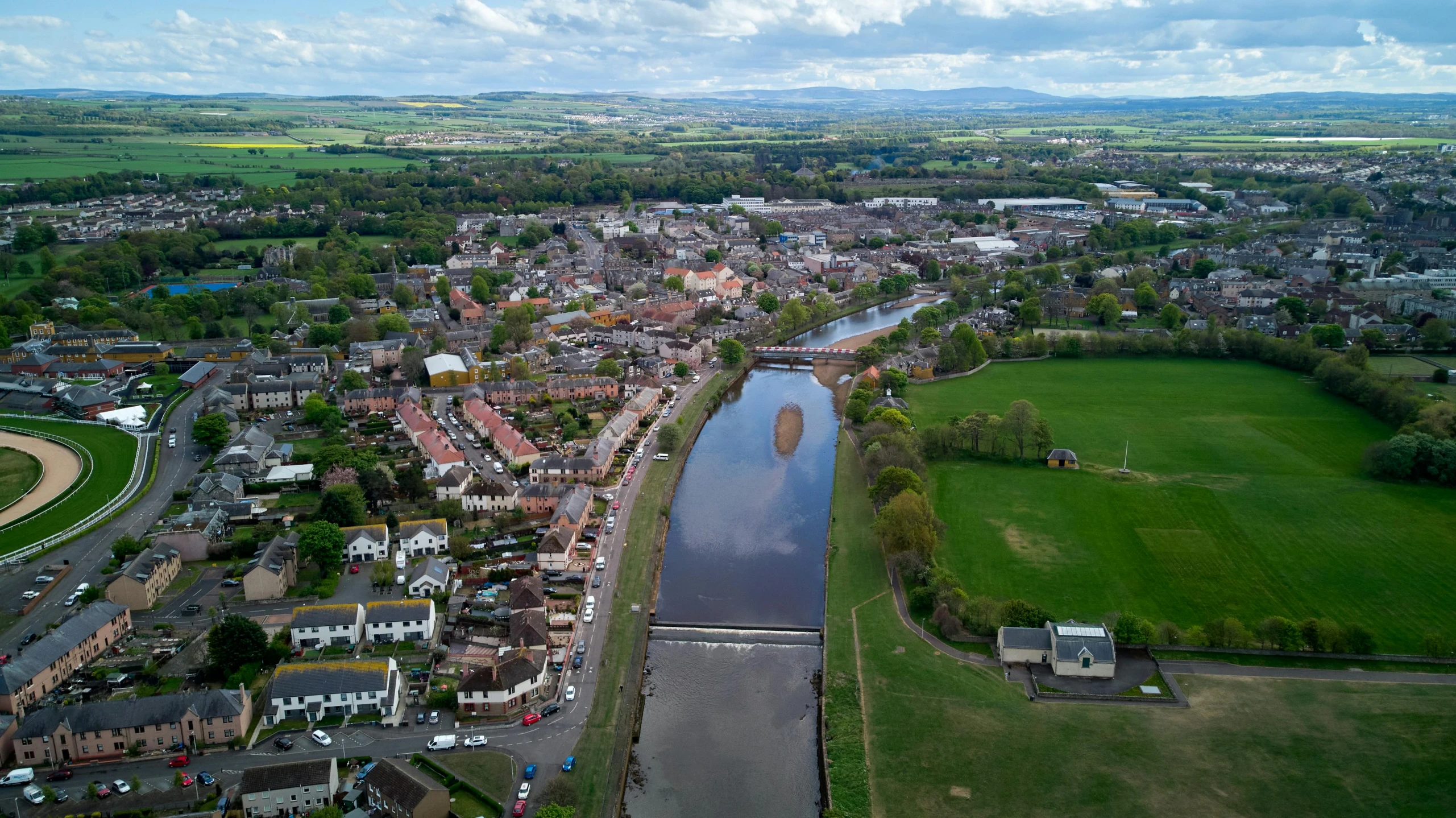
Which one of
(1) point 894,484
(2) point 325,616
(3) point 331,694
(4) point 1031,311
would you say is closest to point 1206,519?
(1) point 894,484

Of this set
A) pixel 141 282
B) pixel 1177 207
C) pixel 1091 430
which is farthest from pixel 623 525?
pixel 1177 207

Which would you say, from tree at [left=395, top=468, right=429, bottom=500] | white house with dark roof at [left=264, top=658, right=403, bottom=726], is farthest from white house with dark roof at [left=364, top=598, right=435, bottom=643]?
tree at [left=395, top=468, right=429, bottom=500]

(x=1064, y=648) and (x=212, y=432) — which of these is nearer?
(x=1064, y=648)

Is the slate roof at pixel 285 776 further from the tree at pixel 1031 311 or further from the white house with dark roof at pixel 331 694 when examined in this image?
the tree at pixel 1031 311

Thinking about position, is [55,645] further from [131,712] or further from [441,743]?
[441,743]

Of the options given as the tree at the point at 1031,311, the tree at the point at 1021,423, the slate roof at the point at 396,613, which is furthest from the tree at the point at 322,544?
the tree at the point at 1031,311

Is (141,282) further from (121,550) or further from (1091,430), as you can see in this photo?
(1091,430)
